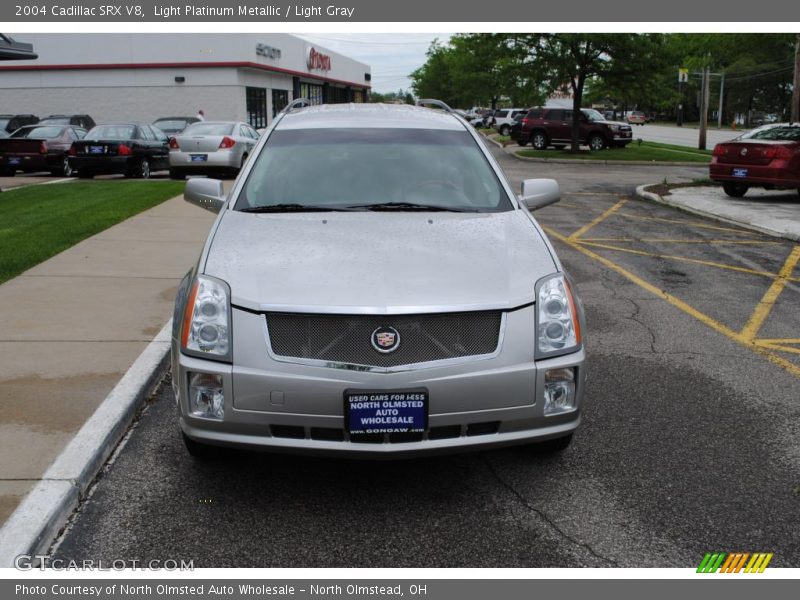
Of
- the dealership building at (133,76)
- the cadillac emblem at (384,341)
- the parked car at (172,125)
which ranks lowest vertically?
the cadillac emblem at (384,341)

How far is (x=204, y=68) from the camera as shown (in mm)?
42656

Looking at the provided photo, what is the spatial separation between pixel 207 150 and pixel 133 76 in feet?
82.4

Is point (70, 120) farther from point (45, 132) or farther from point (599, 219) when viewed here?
point (599, 219)

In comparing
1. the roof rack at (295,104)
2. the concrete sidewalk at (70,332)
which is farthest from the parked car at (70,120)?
the roof rack at (295,104)

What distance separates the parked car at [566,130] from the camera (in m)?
36.2

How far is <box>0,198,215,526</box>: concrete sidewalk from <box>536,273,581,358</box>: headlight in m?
2.42

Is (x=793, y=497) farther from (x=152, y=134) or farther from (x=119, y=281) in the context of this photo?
(x=152, y=134)

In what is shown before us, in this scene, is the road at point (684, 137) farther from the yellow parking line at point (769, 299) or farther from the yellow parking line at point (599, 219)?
the yellow parking line at point (769, 299)

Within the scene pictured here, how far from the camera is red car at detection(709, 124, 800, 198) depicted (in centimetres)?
1639

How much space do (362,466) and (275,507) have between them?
615mm

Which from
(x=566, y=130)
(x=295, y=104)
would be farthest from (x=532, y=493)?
(x=566, y=130)

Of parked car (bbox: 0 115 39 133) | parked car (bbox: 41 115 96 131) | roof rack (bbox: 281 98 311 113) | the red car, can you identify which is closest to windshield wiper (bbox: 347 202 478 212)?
roof rack (bbox: 281 98 311 113)

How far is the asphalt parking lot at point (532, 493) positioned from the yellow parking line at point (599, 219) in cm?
650
